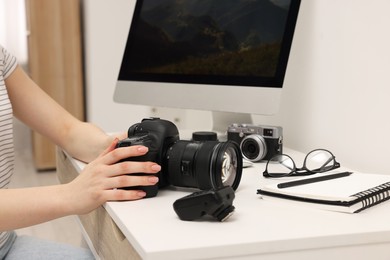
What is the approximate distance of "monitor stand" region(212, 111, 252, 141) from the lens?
1.18 metres

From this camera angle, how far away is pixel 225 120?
1242mm

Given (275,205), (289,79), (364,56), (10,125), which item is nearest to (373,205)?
(275,205)

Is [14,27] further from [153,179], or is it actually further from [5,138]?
[153,179]

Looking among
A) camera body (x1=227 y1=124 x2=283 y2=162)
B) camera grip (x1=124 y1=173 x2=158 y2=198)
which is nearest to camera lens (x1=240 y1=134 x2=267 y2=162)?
camera body (x1=227 y1=124 x2=283 y2=162)

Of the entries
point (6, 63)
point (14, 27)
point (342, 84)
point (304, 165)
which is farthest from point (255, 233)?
point (14, 27)

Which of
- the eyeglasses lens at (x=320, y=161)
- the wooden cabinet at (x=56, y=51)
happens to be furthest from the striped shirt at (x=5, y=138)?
the wooden cabinet at (x=56, y=51)

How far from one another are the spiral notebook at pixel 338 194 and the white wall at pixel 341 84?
0.71 ft

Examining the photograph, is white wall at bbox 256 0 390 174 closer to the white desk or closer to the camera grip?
the white desk

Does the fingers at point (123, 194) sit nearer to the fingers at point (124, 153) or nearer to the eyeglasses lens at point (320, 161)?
the fingers at point (124, 153)

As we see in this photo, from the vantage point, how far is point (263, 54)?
3.18 feet

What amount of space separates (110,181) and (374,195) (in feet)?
1.24

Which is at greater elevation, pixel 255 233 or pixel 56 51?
pixel 56 51

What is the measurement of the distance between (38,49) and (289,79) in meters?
2.16

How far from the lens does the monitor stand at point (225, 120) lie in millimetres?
1182
